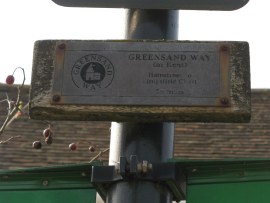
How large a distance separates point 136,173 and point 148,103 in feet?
0.82

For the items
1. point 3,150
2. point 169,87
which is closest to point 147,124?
point 169,87

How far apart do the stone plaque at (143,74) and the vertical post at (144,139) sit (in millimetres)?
74

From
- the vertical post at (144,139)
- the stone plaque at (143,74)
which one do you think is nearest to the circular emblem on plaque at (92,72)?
the stone plaque at (143,74)

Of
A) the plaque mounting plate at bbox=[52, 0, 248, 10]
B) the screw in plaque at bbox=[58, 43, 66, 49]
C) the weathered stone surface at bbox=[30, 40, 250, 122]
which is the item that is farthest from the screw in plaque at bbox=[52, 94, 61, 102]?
the plaque mounting plate at bbox=[52, 0, 248, 10]

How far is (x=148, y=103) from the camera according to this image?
2.86 meters

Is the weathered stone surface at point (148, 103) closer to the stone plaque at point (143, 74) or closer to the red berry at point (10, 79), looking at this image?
the stone plaque at point (143, 74)

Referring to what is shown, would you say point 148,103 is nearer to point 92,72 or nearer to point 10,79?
point 92,72

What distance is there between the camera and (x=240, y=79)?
286 cm

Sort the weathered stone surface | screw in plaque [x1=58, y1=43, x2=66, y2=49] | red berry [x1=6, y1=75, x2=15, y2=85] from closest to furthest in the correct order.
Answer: the weathered stone surface, screw in plaque [x1=58, y1=43, x2=66, y2=49], red berry [x1=6, y1=75, x2=15, y2=85]

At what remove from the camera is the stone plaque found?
113 inches

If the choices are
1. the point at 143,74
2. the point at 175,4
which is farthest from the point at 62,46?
the point at 175,4

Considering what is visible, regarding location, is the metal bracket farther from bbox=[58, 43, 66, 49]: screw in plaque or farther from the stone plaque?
bbox=[58, 43, 66, 49]: screw in plaque

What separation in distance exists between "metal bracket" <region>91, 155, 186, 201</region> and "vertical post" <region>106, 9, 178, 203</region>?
0.02 meters

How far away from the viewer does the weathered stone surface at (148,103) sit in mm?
2848
